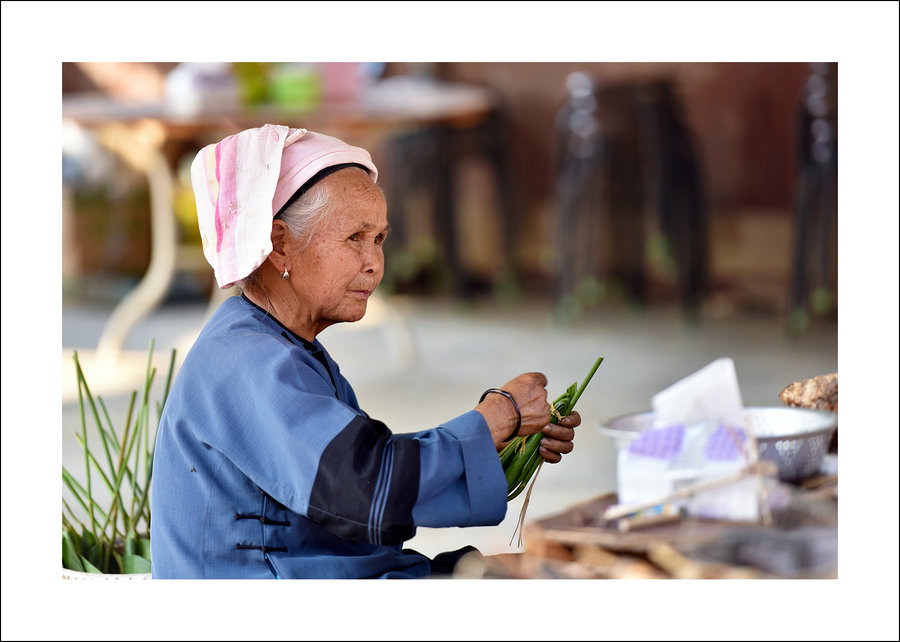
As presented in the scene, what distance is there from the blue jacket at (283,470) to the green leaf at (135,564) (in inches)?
10.7

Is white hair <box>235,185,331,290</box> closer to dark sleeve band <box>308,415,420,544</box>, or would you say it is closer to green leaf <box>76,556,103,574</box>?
dark sleeve band <box>308,415,420,544</box>

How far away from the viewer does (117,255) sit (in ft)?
22.0

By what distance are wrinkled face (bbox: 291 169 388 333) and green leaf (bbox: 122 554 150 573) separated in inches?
21.3

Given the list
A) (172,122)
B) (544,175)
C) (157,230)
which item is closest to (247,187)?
(172,122)

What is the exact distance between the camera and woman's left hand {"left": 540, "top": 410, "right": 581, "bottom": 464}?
146cm

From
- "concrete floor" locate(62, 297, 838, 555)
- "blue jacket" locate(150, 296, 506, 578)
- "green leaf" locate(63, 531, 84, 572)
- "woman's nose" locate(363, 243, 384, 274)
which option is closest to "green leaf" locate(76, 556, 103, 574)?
"green leaf" locate(63, 531, 84, 572)

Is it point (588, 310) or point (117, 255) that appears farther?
point (117, 255)

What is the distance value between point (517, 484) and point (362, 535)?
0.31 m

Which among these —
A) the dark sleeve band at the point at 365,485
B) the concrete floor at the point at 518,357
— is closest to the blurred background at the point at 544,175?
the concrete floor at the point at 518,357

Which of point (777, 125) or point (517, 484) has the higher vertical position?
point (777, 125)

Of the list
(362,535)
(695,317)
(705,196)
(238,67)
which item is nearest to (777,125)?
(705,196)

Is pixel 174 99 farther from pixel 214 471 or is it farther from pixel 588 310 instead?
pixel 214 471

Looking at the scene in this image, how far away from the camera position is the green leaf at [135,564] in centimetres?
171

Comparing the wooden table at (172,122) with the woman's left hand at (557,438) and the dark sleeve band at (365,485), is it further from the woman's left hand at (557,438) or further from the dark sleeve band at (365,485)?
the dark sleeve band at (365,485)
